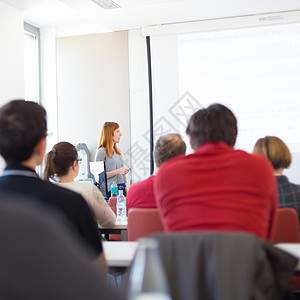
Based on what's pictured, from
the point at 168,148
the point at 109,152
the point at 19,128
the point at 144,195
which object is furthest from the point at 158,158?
the point at 109,152

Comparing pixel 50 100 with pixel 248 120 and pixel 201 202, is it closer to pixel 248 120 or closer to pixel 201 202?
pixel 248 120

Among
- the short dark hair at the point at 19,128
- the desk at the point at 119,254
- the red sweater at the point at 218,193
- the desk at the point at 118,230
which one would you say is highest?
the short dark hair at the point at 19,128

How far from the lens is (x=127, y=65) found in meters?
6.05

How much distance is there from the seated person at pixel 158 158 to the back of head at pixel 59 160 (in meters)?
0.46

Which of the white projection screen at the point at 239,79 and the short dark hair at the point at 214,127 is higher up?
the white projection screen at the point at 239,79

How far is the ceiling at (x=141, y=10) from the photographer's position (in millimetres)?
4926

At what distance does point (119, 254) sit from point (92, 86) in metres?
4.80

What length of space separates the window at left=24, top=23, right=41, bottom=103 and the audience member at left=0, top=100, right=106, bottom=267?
16.9 ft

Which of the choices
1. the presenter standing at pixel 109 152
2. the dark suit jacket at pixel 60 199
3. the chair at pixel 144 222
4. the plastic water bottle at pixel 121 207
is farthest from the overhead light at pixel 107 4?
the dark suit jacket at pixel 60 199

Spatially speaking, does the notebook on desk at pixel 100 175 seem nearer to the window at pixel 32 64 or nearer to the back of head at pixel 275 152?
the back of head at pixel 275 152

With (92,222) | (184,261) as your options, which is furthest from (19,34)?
(184,261)

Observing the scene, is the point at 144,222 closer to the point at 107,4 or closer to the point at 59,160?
the point at 59,160

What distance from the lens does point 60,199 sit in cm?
140

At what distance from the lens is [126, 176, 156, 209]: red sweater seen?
264 centimetres
